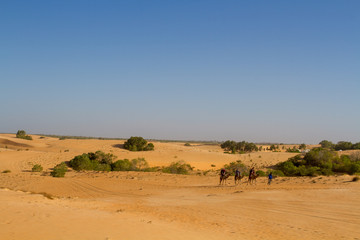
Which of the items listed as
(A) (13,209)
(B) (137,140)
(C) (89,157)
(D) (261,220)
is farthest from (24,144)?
(D) (261,220)

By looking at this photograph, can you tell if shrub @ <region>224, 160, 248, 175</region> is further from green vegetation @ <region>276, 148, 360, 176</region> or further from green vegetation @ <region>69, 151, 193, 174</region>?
green vegetation @ <region>69, 151, 193, 174</region>

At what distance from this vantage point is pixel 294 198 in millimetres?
16688

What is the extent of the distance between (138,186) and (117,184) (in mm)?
1853

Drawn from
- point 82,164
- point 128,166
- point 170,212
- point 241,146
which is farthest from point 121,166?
point 241,146

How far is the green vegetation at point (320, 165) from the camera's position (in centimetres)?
2909

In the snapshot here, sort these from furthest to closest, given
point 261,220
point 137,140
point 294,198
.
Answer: point 137,140 < point 294,198 < point 261,220

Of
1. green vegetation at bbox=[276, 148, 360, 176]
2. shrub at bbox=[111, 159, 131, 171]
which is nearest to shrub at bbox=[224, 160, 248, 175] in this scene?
green vegetation at bbox=[276, 148, 360, 176]

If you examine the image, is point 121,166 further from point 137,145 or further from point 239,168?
point 137,145

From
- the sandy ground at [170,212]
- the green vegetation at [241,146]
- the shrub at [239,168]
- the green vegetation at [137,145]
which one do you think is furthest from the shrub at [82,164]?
the green vegetation at [241,146]

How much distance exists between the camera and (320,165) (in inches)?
1244

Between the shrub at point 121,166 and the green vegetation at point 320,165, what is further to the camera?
the shrub at point 121,166

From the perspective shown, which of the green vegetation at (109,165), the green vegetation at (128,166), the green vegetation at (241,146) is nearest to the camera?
the green vegetation at (109,165)

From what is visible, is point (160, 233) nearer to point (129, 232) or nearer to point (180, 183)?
Result: point (129, 232)

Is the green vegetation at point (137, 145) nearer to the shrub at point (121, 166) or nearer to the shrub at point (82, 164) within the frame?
the shrub at point (121, 166)
